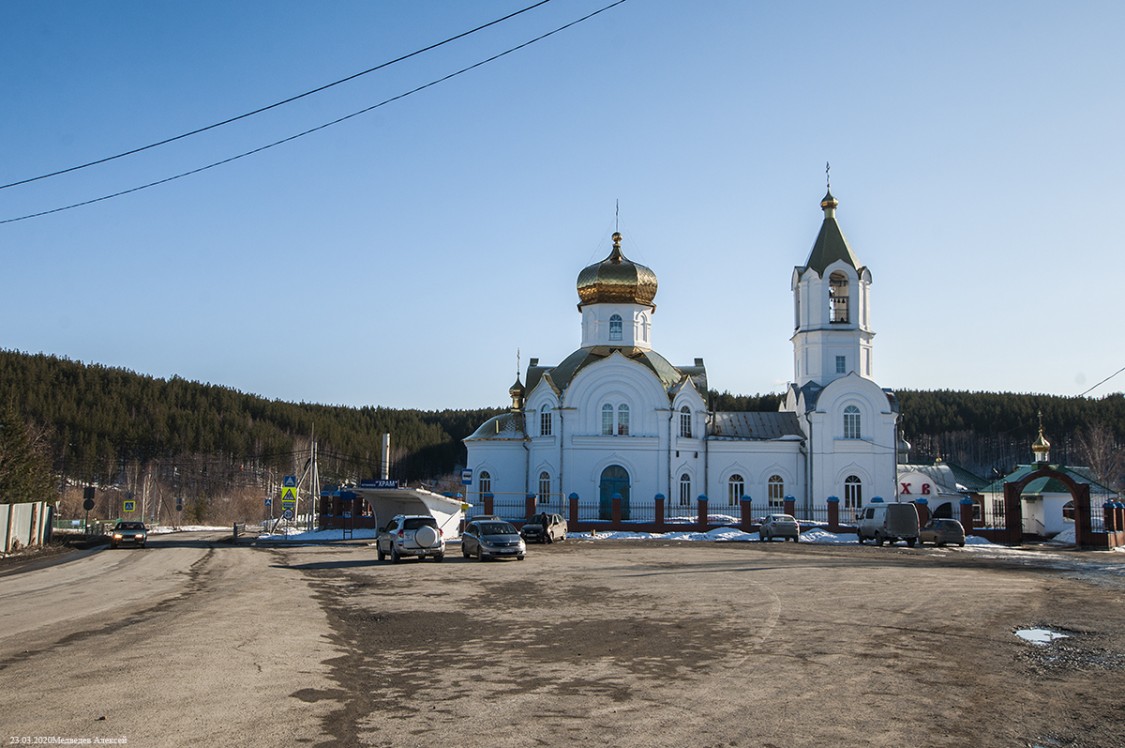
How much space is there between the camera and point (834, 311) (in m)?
53.7

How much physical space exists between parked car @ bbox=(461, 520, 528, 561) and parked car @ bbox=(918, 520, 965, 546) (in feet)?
59.8

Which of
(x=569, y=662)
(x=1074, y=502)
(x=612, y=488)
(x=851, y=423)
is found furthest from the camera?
(x=851, y=423)

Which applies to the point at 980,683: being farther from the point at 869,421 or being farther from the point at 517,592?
the point at 869,421

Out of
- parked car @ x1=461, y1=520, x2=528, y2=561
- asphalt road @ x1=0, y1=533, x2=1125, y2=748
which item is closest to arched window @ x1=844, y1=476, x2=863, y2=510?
parked car @ x1=461, y1=520, x2=528, y2=561

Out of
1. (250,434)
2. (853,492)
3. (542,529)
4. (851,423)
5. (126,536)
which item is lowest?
(126,536)

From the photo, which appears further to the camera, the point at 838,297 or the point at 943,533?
the point at 838,297

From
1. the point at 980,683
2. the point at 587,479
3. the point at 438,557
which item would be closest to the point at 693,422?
the point at 587,479

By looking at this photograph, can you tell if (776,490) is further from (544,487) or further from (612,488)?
(544,487)

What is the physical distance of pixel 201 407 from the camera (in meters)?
124

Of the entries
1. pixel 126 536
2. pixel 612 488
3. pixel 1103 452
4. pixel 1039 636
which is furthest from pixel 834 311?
pixel 1103 452

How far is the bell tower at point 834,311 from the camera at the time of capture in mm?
53125

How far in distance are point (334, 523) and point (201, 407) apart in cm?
7866

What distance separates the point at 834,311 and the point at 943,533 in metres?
18.1

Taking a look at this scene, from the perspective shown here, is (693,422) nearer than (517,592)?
No
